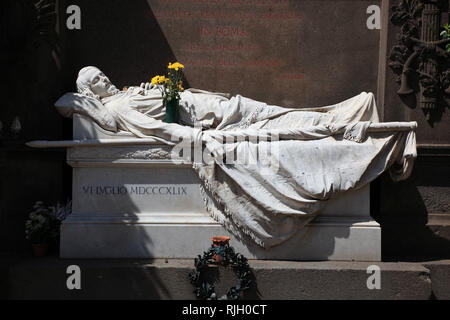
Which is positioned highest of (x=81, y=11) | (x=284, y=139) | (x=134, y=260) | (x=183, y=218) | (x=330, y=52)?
(x=81, y=11)

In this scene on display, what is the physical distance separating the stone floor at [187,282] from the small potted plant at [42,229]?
48 cm

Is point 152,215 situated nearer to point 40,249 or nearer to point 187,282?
point 187,282

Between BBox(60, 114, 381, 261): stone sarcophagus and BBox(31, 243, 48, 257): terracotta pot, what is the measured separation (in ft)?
0.97

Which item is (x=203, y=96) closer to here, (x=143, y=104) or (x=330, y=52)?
(x=143, y=104)

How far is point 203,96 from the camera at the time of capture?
6.94 m

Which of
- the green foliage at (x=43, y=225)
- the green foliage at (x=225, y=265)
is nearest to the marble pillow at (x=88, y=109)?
the green foliage at (x=43, y=225)

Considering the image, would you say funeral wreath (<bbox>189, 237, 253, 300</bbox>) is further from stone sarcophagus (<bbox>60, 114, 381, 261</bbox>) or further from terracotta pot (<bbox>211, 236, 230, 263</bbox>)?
stone sarcophagus (<bbox>60, 114, 381, 261</bbox>)

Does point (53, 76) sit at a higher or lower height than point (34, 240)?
higher

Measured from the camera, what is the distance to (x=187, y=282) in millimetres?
6000

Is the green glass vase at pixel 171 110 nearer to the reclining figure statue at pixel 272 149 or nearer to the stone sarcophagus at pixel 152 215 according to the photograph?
the reclining figure statue at pixel 272 149

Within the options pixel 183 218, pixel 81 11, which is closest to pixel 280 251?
pixel 183 218

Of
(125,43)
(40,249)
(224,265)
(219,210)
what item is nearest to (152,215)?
(219,210)

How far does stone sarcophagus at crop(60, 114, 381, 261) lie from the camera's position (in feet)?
20.6

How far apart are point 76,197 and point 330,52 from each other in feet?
12.0
